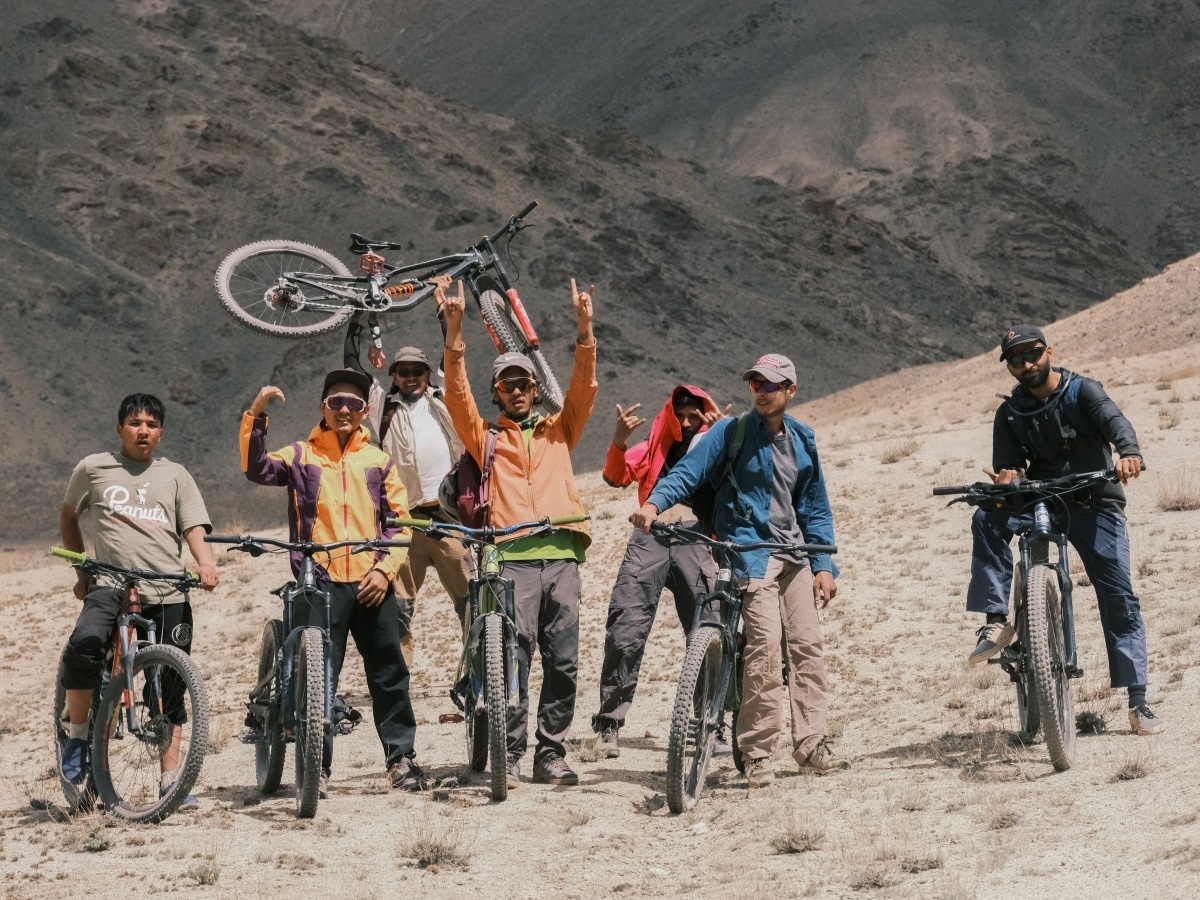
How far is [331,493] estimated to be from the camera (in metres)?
7.41

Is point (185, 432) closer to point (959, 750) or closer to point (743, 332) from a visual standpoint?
point (743, 332)

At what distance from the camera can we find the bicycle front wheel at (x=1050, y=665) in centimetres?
669

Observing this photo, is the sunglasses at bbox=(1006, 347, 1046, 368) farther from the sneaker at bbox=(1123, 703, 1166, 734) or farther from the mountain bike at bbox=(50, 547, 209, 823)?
the mountain bike at bbox=(50, 547, 209, 823)

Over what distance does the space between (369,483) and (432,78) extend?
3454 inches

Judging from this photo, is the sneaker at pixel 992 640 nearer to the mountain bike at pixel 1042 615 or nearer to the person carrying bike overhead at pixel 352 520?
the mountain bike at pixel 1042 615

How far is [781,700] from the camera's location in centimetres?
732

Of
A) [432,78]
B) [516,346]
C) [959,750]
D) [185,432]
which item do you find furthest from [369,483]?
[432,78]

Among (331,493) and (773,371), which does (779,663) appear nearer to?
(773,371)

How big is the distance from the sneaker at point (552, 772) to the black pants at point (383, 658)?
608 mm

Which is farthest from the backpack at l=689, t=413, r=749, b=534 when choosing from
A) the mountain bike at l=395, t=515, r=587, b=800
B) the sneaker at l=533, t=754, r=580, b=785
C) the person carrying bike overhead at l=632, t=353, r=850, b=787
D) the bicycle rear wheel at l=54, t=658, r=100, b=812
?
the bicycle rear wheel at l=54, t=658, r=100, b=812

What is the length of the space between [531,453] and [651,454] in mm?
905

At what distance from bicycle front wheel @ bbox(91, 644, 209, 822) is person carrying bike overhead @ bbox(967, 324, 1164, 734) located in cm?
344

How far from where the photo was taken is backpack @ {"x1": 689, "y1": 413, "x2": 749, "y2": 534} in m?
7.37

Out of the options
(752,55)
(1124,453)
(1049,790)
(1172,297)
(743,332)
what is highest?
(752,55)
